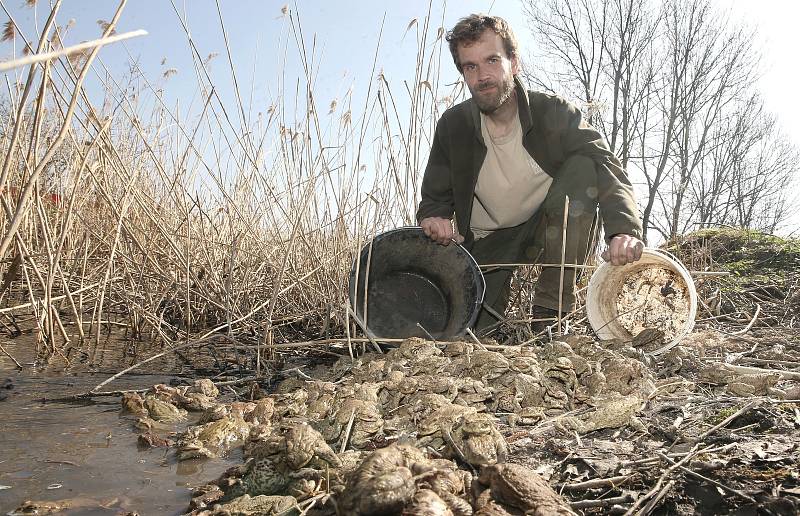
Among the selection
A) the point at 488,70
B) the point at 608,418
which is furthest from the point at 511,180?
the point at 608,418

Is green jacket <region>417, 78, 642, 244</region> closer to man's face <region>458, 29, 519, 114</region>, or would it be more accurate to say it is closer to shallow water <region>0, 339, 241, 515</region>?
man's face <region>458, 29, 519, 114</region>

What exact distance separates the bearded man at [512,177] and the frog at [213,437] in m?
1.35

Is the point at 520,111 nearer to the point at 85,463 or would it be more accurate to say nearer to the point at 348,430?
the point at 348,430

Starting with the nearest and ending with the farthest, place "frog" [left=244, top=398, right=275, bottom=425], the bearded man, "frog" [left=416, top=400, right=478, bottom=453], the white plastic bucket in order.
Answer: "frog" [left=416, top=400, right=478, bottom=453], "frog" [left=244, top=398, right=275, bottom=425], the white plastic bucket, the bearded man

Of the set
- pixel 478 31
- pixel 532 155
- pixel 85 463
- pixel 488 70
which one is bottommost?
pixel 85 463

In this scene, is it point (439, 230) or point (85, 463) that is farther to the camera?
point (439, 230)

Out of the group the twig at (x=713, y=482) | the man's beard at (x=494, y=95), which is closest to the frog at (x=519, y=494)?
the twig at (x=713, y=482)

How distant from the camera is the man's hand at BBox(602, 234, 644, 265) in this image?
2.33 m

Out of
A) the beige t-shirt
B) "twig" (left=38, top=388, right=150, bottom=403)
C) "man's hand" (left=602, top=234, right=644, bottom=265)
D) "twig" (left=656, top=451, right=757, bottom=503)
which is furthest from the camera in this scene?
the beige t-shirt

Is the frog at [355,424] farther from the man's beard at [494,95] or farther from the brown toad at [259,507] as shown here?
the man's beard at [494,95]

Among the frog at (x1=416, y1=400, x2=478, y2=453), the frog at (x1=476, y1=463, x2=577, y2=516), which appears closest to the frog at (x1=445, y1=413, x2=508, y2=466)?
the frog at (x1=416, y1=400, x2=478, y2=453)

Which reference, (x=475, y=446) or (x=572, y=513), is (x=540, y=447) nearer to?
(x=475, y=446)

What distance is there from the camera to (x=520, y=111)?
2.97 meters

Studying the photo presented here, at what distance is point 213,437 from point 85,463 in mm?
297
